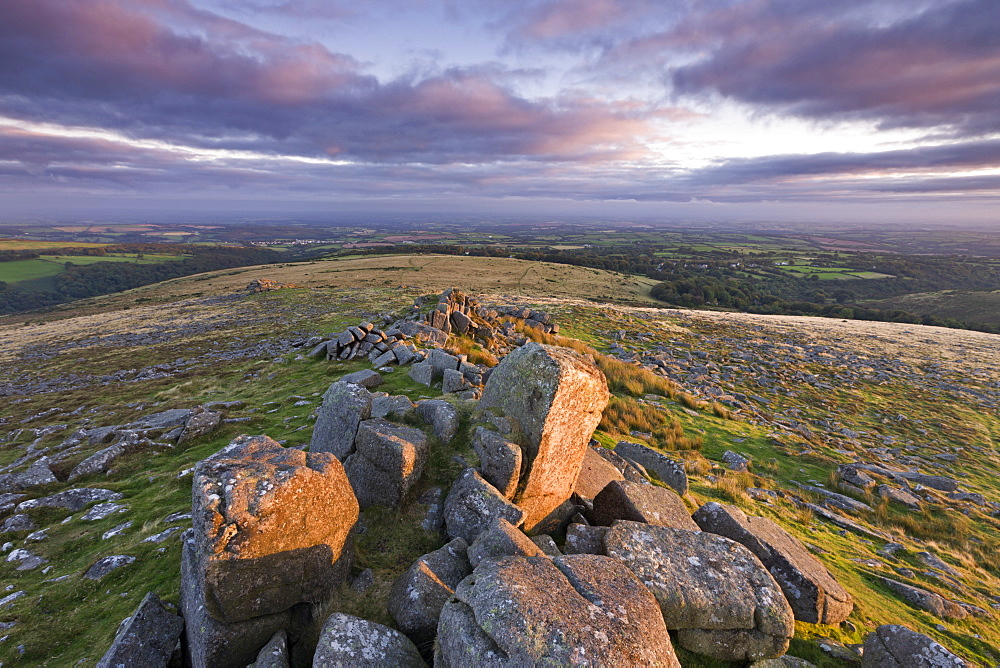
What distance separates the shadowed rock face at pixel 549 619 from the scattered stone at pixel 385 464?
10.8ft

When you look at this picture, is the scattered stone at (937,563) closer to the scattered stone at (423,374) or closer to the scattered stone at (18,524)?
the scattered stone at (423,374)

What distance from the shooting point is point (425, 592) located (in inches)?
229

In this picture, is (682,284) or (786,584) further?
(682,284)

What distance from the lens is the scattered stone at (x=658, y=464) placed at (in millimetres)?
12031

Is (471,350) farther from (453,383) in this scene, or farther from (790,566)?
(790,566)

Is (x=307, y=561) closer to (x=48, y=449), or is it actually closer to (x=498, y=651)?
(x=498, y=651)

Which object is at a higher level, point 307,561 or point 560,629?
point 560,629

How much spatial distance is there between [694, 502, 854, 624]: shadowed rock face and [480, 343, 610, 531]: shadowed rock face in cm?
328

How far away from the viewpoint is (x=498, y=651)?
4406mm

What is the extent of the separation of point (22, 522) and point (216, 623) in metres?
8.87

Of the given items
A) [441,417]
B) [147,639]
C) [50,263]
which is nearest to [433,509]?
[441,417]

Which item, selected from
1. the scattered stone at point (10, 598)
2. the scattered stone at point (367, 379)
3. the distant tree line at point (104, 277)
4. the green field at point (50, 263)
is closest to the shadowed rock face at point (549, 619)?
the scattered stone at point (10, 598)

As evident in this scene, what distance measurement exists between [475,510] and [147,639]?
5.04m

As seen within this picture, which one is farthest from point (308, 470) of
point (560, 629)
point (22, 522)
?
point (22, 522)
